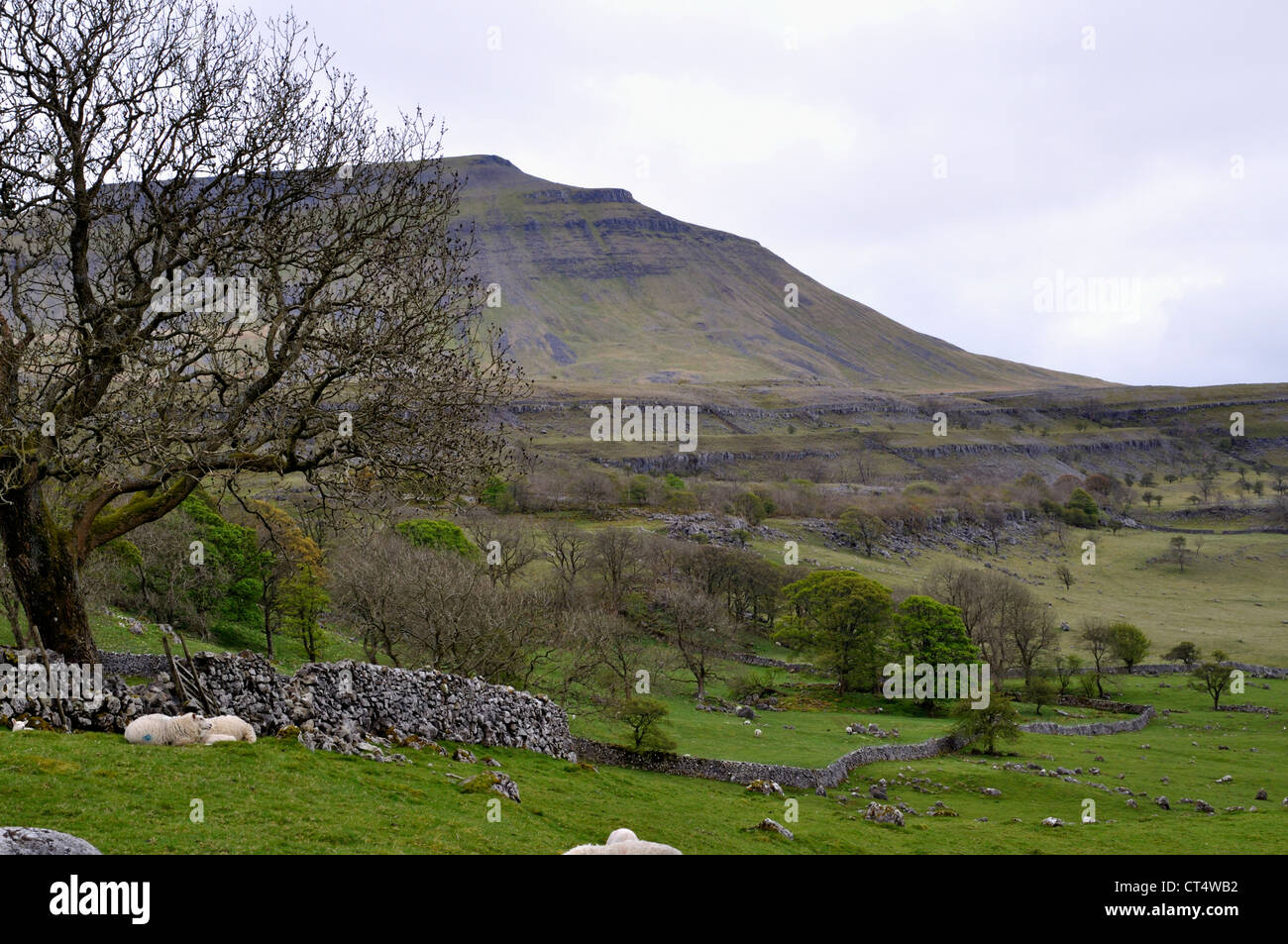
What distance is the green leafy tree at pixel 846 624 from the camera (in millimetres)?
62744

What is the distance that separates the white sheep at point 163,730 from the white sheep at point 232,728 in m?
0.33

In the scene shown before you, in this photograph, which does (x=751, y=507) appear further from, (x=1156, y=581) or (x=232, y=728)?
(x=232, y=728)

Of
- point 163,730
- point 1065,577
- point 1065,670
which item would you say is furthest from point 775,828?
point 1065,577

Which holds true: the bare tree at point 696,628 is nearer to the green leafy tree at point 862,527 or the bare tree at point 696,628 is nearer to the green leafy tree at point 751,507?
the green leafy tree at point 751,507

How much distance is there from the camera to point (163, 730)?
17.0 m

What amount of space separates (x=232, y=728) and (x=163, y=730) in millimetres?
1358

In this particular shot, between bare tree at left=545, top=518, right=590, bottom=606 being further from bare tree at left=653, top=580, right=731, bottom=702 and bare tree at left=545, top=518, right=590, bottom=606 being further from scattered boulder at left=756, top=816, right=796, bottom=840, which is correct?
scattered boulder at left=756, top=816, right=796, bottom=840

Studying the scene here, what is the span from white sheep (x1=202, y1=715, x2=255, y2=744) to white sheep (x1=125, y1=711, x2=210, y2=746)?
0.33 m

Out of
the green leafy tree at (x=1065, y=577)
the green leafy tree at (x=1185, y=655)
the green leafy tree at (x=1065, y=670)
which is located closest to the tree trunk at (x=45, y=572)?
the green leafy tree at (x=1065, y=670)

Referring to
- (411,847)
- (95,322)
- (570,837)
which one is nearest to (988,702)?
(570,837)

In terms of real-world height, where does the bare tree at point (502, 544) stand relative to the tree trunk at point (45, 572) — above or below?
below

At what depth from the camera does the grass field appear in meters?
12.5
